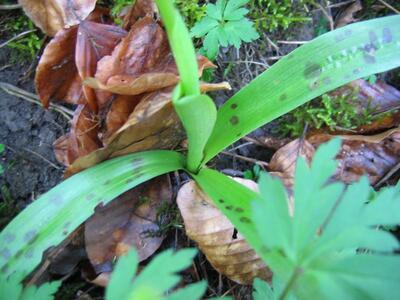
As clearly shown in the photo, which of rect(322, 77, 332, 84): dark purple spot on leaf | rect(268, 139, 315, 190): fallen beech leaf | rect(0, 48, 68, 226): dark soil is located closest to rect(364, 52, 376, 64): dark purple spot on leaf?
rect(322, 77, 332, 84): dark purple spot on leaf

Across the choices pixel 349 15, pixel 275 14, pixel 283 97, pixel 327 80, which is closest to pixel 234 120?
pixel 283 97

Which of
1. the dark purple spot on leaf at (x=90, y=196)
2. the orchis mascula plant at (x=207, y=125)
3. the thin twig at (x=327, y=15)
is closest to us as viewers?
the orchis mascula plant at (x=207, y=125)

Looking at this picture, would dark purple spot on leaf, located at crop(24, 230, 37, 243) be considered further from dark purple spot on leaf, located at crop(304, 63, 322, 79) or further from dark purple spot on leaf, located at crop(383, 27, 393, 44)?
dark purple spot on leaf, located at crop(383, 27, 393, 44)

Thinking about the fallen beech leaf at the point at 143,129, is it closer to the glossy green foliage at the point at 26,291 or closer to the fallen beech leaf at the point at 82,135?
the fallen beech leaf at the point at 82,135

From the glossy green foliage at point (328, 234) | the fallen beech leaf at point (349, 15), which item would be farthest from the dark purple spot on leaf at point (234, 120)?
the fallen beech leaf at point (349, 15)

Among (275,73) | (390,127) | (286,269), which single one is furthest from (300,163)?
(390,127)

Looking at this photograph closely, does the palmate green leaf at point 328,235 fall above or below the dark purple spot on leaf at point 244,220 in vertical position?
above

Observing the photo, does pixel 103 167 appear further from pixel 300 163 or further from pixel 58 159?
pixel 300 163
